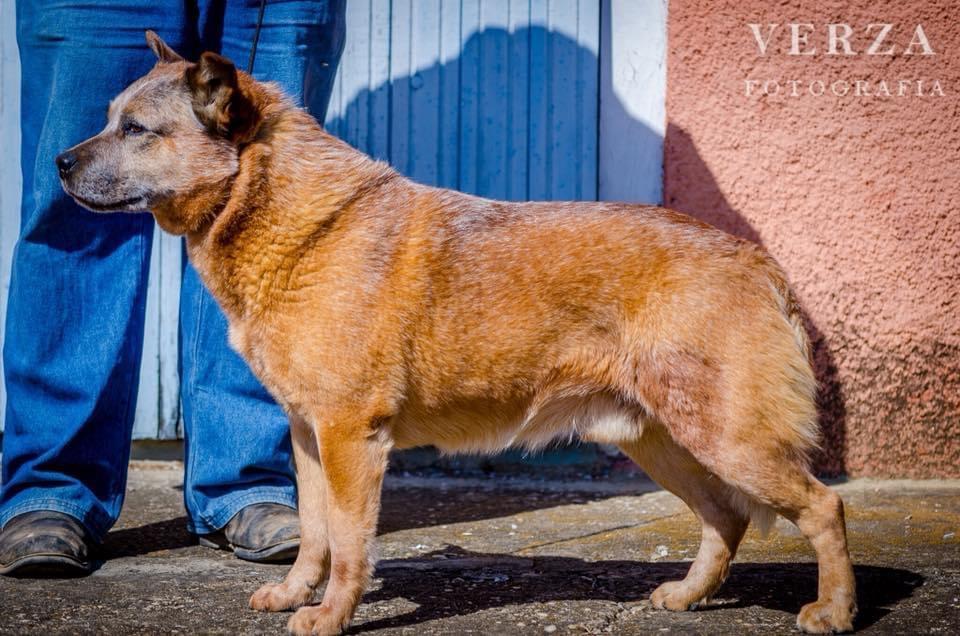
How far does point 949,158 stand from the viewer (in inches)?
185

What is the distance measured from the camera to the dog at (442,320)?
2.73 metres

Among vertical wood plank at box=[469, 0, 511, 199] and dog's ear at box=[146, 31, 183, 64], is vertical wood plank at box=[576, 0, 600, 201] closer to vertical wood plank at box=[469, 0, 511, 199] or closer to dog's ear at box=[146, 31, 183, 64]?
vertical wood plank at box=[469, 0, 511, 199]

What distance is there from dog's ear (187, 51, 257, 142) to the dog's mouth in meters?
0.28

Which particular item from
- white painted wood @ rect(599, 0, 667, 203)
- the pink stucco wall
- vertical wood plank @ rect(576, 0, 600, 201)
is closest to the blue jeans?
vertical wood plank @ rect(576, 0, 600, 201)

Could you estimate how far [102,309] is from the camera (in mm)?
3533

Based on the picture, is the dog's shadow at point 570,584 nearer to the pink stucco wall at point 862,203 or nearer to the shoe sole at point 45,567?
the shoe sole at point 45,567

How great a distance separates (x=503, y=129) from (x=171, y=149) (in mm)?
2303

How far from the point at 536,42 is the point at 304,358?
8.87ft

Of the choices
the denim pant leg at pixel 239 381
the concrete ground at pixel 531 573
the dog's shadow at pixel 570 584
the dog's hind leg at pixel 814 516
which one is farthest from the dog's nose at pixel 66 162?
the dog's hind leg at pixel 814 516

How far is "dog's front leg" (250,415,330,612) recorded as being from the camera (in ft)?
9.67

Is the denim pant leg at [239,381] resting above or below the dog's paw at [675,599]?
above

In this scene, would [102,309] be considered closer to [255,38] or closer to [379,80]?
[255,38]

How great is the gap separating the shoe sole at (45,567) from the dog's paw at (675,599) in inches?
66.4

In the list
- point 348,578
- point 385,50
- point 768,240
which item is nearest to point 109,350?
point 348,578
